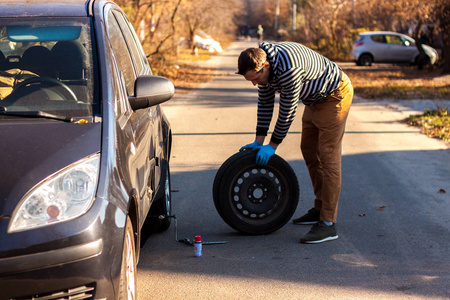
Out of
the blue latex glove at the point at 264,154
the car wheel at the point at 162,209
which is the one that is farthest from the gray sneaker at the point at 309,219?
the car wheel at the point at 162,209

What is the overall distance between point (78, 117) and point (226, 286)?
159cm

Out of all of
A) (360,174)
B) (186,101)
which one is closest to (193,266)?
(360,174)

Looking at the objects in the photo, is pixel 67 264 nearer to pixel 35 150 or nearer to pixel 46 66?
pixel 35 150

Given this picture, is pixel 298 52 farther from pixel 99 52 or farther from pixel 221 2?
pixel 221 2

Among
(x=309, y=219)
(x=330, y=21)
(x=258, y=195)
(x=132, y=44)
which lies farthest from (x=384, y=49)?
(x=132, y=44)

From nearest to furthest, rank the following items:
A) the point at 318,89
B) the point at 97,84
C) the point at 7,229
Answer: the point at 7,229 → the point at 97,84 → the point at 318,89

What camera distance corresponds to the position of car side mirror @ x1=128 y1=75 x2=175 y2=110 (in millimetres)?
4121

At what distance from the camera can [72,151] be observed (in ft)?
10.4

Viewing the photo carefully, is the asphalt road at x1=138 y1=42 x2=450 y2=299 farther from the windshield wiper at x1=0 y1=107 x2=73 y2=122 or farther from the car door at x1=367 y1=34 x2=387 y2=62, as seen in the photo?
the car door at x1=367 y1=34 x2=387 y2=62

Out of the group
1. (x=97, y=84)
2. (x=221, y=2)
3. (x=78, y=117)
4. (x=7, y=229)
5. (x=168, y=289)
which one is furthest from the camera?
(x=221, y=2)

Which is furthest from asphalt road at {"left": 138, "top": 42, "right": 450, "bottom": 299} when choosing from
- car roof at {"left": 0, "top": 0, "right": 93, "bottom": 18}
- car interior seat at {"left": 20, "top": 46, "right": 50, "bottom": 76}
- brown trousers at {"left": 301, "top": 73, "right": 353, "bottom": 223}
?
car roof at {"left": 0, "top": 0, "right": 93, "bottom": 18}

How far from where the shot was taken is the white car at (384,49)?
105 ft

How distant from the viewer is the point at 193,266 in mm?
4797

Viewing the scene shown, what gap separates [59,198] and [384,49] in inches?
1225
